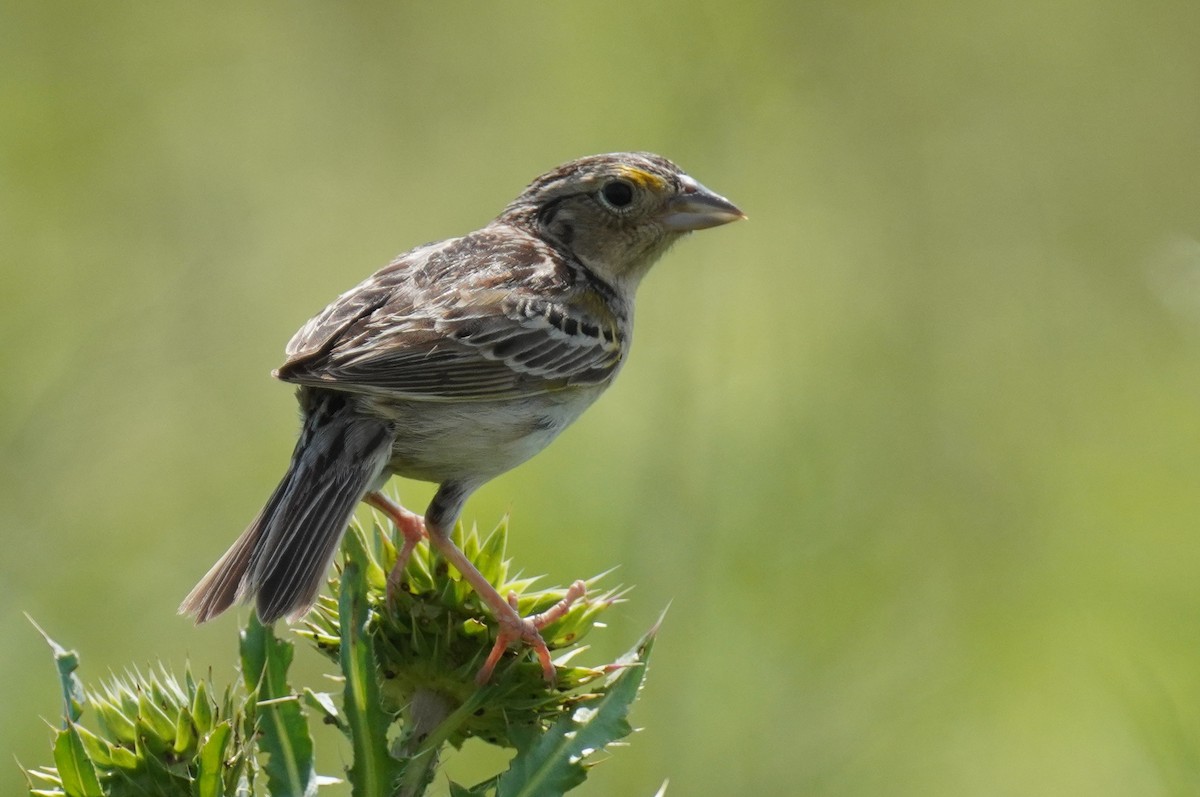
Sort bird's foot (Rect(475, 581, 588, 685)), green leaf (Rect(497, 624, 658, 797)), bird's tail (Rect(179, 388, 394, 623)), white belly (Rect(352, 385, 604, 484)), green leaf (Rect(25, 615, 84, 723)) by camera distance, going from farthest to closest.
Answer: white belly (Rect(352, 385, 604, 484)) < bird's tail (Rect(179, 388, 394, 623)) < bird's foot (Rect(475, 581, 588, 685)) < green leaf (Rect(497, 624, 658, 797)) < green leaf (Rect(25, 615, 84, 723))

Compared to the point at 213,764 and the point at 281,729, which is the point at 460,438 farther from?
the point at 213,764

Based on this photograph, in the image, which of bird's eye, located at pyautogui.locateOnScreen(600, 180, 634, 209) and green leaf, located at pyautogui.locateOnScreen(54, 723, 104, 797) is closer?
green leaf, located at pyautogui.locateOnScreen(54, 723, 104, 797)

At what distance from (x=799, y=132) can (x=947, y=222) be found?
1.45 metres

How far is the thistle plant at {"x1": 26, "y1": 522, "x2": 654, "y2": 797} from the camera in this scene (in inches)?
91.6

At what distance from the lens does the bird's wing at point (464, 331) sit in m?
3.62

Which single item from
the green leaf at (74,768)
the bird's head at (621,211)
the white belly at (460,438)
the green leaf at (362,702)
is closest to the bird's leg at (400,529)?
the white belly at (460,438)

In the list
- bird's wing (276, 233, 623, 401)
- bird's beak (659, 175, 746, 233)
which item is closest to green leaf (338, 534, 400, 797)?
bird's wing (276, 233, 623, 401)

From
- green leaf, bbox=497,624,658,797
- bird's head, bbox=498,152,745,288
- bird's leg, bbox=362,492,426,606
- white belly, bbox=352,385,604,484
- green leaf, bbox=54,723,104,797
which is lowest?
green leaf, bbox=54,723,104,797

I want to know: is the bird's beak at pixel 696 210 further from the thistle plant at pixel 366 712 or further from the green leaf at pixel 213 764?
the green leaf at pixel 213 764

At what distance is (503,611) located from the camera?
2891mm

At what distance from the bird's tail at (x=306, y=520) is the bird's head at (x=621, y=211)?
4.35ft

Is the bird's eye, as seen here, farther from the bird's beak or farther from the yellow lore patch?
the bird's beak

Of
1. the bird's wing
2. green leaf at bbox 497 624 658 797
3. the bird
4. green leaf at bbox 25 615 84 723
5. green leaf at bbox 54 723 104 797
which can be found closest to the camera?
green leaf at bbox 54 723 104 797

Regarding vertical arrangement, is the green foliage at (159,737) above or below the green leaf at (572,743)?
below
